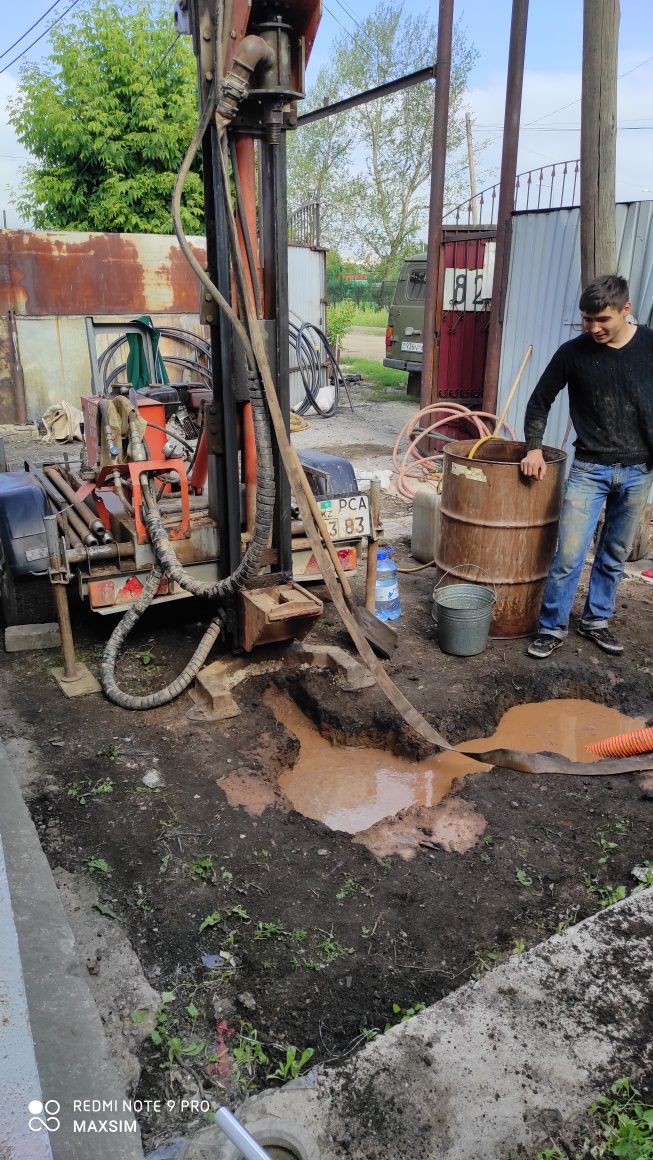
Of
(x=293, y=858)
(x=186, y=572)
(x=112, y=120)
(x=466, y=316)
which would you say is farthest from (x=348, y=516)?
(x=112, y=120)

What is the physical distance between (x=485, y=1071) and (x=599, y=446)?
11.8 ft

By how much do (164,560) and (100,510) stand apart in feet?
3.64

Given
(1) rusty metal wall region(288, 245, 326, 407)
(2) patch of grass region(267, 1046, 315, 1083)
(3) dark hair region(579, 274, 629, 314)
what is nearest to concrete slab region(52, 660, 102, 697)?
(2) patch of grass region(267, 1046, 315, 1083)

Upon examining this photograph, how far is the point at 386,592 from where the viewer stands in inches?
213

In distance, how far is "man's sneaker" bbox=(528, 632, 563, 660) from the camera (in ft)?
16.2

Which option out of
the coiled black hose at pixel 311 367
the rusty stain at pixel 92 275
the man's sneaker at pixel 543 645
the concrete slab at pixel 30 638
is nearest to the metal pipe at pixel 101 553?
the concrete slab at pixel 30 638

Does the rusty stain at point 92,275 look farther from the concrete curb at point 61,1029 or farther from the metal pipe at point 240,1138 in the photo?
the metal pipe at point 240,1138

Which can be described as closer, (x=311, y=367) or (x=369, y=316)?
(x=311, y=367)

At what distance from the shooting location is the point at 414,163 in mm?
32156

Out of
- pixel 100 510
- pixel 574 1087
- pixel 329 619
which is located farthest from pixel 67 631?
pixel 574 1087

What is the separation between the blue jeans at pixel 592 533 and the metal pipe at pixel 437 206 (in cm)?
541

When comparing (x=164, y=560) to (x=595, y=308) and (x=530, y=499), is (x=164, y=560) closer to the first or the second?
(x=530, y=499)

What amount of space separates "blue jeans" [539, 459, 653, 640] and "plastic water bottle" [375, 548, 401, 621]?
100 cm

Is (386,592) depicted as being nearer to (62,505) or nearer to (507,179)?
(62,505)
